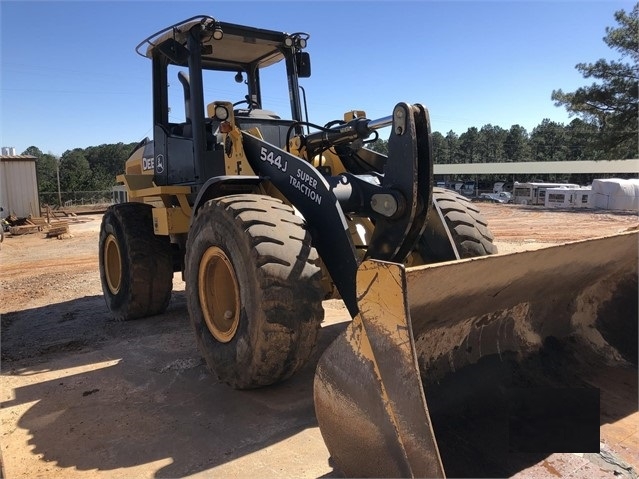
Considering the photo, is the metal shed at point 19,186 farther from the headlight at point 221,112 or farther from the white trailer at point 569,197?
the white trailer at point 569,197

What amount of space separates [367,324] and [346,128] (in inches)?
95.9

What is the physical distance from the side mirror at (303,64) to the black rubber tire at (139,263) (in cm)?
248

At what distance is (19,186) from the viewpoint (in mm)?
22719

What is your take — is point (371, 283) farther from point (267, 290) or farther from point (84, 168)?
point (84, 168)

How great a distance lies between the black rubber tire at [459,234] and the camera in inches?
A: 161

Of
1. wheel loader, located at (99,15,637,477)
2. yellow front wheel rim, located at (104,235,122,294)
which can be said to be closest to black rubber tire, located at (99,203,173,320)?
yellow front wheel rim, located at (104,235,122,294)

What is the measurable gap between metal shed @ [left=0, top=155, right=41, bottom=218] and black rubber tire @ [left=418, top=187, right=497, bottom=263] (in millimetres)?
22927

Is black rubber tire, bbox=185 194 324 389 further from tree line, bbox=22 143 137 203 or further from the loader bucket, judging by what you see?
tree line, bbox=22 143 137 203

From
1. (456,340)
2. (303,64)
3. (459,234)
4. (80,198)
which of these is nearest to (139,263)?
(303,64)

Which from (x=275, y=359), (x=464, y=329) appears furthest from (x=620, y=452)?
(x=275, y=359)

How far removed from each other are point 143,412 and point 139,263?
8.75 feet

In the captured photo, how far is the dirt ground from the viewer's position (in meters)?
2.92

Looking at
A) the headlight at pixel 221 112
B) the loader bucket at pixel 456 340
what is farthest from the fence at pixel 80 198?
the loader bucket at pixel 456 340

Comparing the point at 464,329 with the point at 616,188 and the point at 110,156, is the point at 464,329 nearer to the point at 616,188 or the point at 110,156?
the point at 616,188
